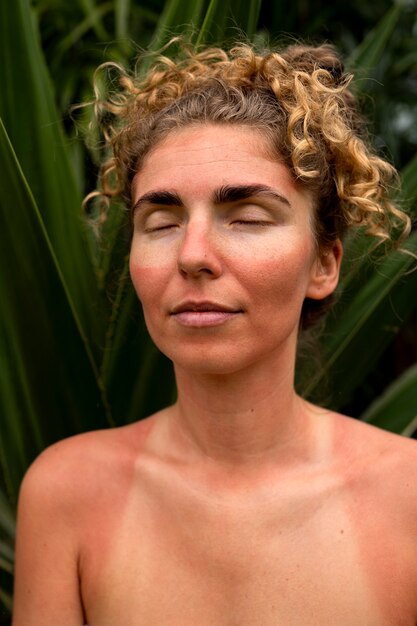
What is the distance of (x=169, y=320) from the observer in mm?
1319

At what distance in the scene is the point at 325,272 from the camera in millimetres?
1489

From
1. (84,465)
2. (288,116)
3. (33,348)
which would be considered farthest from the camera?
(33,348)

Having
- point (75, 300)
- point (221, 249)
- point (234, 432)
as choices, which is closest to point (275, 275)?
point (221, 249)

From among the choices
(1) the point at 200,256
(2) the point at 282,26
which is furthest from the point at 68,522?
(2) the point at 282,26

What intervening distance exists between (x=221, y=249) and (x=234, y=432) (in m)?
0.34

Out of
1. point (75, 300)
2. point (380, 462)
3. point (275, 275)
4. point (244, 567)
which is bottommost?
point (244, 567)

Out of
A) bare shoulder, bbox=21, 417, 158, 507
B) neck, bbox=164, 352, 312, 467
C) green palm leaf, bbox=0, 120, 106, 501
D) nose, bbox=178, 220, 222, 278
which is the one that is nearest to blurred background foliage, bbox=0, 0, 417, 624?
green palm leaf, bbox=0, 120, 106, 501

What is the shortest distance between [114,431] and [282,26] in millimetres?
1369

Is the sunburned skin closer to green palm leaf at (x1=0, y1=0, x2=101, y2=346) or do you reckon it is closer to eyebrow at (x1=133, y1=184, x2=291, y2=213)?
eyebrow at (x1=133, y1=184, x2=291, y2=213)

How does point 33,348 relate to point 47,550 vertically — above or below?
above

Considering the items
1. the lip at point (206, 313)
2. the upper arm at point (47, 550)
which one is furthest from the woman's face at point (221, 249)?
the upper arm at point (47, 550)

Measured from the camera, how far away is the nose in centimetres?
126

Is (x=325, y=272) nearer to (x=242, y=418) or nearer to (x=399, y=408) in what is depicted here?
(x=242, y=418)

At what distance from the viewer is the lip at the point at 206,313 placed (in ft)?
4.20
